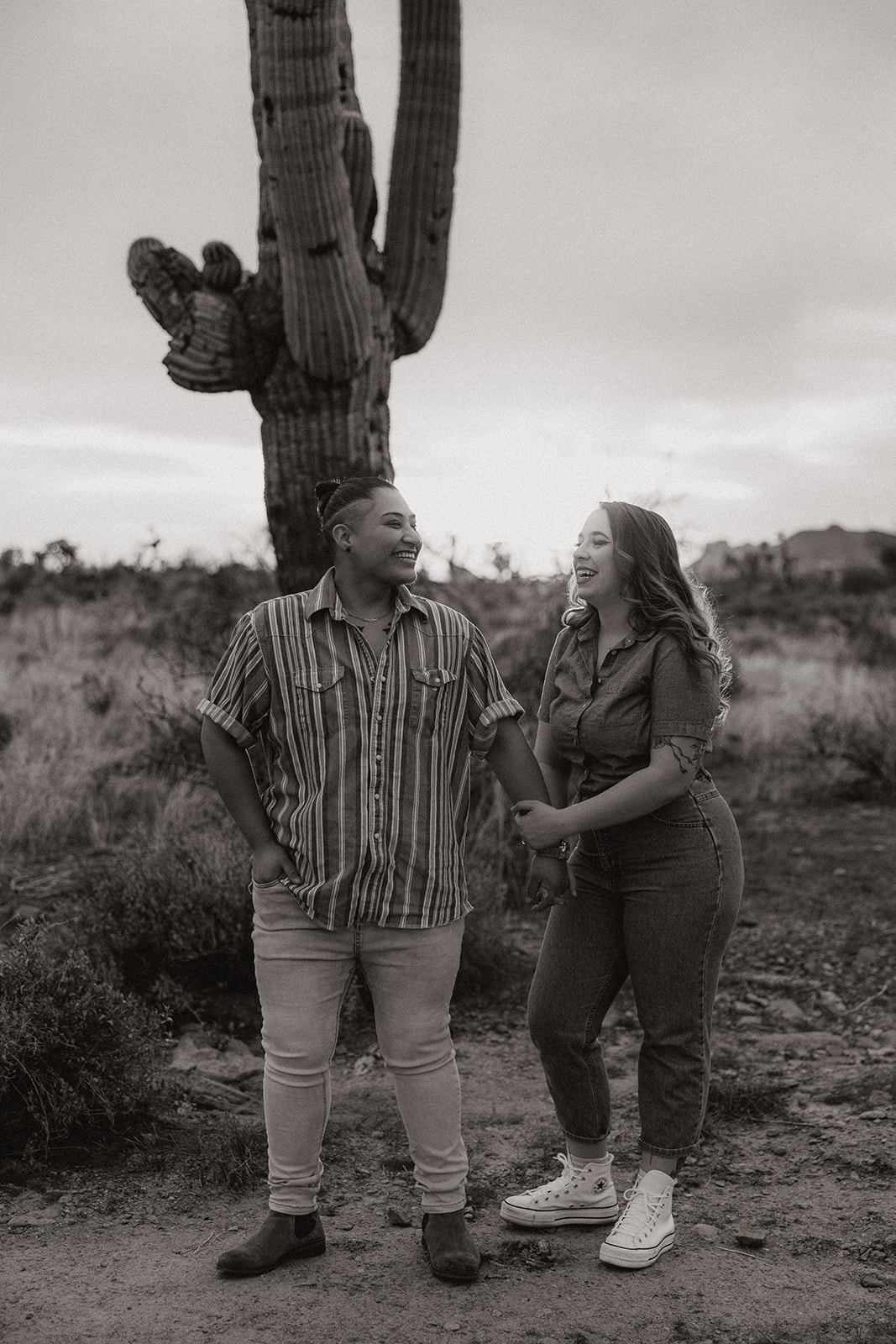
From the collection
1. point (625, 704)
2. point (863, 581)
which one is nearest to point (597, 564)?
point (625, 704)

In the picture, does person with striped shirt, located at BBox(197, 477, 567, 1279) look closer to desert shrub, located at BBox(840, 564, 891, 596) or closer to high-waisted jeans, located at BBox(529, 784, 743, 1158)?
high-waisted jeans, located at BBox(529, 784, 743, 1158)

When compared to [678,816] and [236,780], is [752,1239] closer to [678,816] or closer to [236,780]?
[678,816]

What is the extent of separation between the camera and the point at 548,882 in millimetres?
3447

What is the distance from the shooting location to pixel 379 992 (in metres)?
3.34

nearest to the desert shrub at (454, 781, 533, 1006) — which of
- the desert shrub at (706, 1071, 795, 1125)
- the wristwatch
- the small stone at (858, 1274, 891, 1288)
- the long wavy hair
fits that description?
the desert shrub at (706, 1071, 795, 1125)

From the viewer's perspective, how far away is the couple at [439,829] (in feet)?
10.7

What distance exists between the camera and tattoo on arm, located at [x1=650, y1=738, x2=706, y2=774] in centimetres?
326

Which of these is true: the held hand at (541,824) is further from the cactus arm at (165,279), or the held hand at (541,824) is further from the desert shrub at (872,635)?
the desert shrub at (872,635)

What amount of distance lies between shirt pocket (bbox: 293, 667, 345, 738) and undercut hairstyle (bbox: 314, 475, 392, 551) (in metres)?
0.39

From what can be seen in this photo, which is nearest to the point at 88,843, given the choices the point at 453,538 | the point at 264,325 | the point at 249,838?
the point at 453,538

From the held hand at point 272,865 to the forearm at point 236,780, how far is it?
3cm

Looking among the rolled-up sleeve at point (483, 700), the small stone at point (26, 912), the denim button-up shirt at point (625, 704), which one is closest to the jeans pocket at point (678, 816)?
the denim button-up shirt at point (625, 704)

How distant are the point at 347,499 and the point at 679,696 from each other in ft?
3.23

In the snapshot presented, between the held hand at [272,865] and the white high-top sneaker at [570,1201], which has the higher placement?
the held hand at [272,865]
